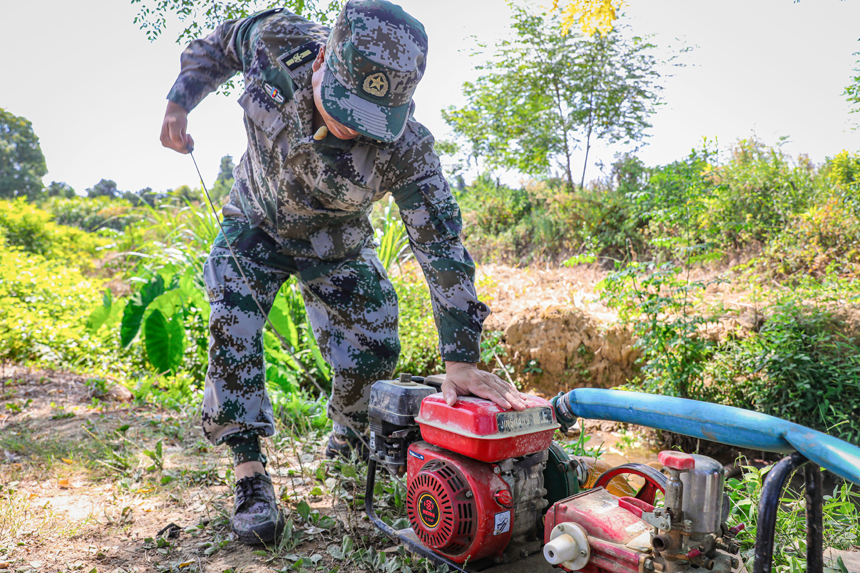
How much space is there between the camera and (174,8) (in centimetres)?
461

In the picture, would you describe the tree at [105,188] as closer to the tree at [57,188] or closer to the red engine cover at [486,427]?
the tree at [57,188]

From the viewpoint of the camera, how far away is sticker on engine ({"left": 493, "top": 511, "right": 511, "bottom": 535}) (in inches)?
64.9

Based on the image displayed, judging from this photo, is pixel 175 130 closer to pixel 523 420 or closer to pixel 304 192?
pixel 304 192

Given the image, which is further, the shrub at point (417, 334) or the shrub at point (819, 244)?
the shrub at point (819, 244)

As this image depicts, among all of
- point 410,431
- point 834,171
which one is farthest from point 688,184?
point 410,431

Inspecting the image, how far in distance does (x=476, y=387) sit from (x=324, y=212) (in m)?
1.01

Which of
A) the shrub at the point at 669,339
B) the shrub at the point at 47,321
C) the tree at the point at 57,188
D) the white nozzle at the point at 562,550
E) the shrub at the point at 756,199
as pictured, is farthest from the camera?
the tree at the point at 57,188

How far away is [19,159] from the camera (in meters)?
27.6

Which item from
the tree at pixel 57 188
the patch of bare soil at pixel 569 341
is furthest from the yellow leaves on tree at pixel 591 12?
the tree at pixel 57 188

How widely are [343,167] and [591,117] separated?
12.4 meters

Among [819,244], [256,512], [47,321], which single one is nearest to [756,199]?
[819,244]

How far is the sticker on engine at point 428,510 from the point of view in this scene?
170 centimetres

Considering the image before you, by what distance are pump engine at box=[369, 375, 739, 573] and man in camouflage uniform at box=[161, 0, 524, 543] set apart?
0.11 metres

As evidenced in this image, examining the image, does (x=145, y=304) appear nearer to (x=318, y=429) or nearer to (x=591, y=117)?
(x=318, y=429)
